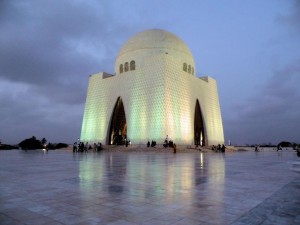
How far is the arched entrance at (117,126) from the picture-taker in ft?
110

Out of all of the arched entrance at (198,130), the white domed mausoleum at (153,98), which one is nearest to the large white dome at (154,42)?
the white domed mausoleum at (153,98)

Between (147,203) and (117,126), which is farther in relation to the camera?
(117,126)

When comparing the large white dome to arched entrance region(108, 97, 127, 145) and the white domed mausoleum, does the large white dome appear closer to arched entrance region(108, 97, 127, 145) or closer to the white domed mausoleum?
the white domed mausoleum

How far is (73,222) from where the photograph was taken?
2471 mm

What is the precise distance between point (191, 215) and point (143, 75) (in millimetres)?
27999

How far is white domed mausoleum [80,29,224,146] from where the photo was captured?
2803cm

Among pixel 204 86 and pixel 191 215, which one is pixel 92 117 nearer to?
pixel 204 86

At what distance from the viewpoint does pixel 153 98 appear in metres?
28.3

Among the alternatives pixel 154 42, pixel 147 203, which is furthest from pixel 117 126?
pixel 147 203

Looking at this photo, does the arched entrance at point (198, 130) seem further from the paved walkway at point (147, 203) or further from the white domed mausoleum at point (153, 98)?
the paved walkway at point (147, 203)

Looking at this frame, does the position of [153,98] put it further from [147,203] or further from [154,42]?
[147,203]

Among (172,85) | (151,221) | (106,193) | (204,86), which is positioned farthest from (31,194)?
(204,86)

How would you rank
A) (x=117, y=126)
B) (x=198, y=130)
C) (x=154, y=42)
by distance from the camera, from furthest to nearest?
(x=198, y=130) < (x=117, y=126) < (x=154, y=42)

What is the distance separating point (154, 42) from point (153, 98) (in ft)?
29.7
